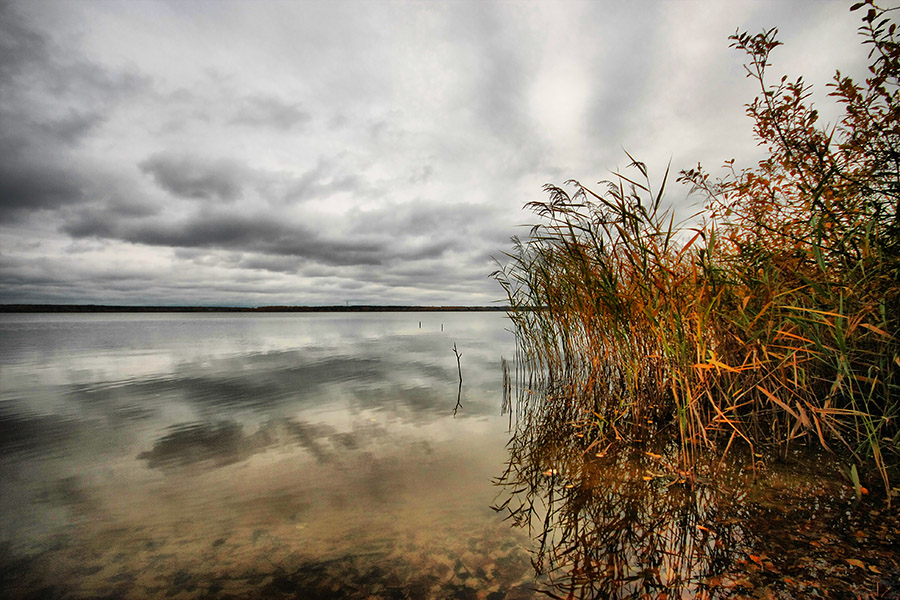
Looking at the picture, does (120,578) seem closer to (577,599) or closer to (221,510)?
(221,510)

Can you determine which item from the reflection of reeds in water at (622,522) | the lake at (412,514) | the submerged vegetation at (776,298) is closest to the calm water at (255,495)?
the lake at (412,514)

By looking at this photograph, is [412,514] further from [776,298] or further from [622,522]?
[776,298]

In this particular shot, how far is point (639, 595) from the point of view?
2131mm

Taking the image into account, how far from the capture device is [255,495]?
3.73 m

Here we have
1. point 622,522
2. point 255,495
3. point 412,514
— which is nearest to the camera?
point 622,522

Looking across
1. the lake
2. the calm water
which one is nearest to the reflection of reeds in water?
the lake

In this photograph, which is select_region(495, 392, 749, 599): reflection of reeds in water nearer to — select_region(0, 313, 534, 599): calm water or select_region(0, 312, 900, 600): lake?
select_region(0, 312, 900, 600): lake

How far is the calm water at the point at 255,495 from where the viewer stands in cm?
245

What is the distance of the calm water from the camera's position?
2.45m

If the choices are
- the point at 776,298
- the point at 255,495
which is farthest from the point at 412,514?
the point at 776,298

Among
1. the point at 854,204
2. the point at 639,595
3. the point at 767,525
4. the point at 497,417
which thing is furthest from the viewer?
the point at 497,417

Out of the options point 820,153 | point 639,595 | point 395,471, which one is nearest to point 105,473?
point 395,471

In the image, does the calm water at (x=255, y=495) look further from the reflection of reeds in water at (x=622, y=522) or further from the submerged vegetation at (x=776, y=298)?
the submerged vegetation at (x=776, y=298)

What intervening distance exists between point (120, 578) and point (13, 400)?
8827 millimetres
